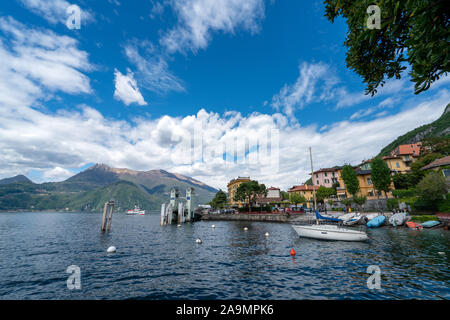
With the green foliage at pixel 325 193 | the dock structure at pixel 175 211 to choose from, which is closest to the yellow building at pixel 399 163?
the green foliage at pixel 325 193

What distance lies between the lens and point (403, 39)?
977 centimetres

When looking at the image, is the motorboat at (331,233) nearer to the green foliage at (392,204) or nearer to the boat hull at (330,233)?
the boat hull at (330,233)

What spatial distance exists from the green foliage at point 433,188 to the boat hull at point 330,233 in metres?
25.0

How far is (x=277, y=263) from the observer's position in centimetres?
1661

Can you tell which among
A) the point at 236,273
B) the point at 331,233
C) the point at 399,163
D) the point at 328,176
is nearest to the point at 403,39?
the point at 236,273

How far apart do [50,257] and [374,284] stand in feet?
91.8

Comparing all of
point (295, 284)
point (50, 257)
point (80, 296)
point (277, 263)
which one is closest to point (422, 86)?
point (295, 284)

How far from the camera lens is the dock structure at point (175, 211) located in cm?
6023

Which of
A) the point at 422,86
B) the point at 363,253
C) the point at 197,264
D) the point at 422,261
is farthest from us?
the point at 363,253

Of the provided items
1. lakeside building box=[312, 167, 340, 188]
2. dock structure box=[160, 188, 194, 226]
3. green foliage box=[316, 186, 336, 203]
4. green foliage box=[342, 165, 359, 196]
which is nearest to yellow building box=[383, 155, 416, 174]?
lakeside building box=[312, 167, 340, 188]

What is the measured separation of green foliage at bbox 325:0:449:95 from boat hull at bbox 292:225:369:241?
19.8 metres

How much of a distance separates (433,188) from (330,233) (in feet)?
90.2

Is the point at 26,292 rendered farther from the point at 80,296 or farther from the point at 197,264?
the point at 197,264

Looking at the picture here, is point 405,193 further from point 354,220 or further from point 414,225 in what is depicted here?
point 414,225
